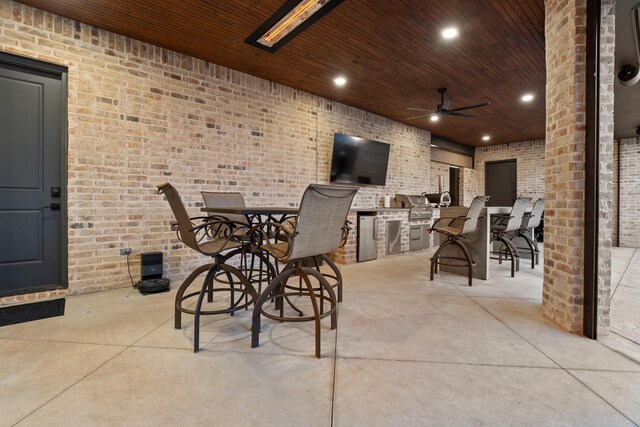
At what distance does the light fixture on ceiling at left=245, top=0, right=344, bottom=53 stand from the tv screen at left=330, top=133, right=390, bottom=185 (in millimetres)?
2423

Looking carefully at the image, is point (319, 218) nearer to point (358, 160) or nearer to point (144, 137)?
point (144, 137)

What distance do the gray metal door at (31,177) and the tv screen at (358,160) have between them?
4.08 meters

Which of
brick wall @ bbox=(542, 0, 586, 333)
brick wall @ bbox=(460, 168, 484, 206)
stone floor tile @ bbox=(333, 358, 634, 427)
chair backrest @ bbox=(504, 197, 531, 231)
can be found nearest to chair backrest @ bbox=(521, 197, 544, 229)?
chair backrest @ bbox=(504, 197, 531, 231)

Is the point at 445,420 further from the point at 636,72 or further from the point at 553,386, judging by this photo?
the point at 636,72

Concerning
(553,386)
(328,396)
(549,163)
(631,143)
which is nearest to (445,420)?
(328,396)

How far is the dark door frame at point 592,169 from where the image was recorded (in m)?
2.08

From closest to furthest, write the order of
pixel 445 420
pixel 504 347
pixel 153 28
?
pixel 445 420 < pixel 504 347 < pixel 153 28

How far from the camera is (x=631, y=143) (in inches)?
293

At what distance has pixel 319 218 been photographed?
1.97 m

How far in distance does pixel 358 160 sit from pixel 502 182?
653 cm

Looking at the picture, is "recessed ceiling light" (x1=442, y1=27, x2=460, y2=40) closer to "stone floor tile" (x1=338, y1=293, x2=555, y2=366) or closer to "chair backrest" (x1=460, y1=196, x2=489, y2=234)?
"chair backrest" (x1=460, y1=196, x2=489, y2=234)

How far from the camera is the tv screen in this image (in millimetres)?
5777

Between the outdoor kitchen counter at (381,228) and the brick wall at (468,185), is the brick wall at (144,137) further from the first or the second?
the brick wall at (468,185)

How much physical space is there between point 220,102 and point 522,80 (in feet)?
15.9
